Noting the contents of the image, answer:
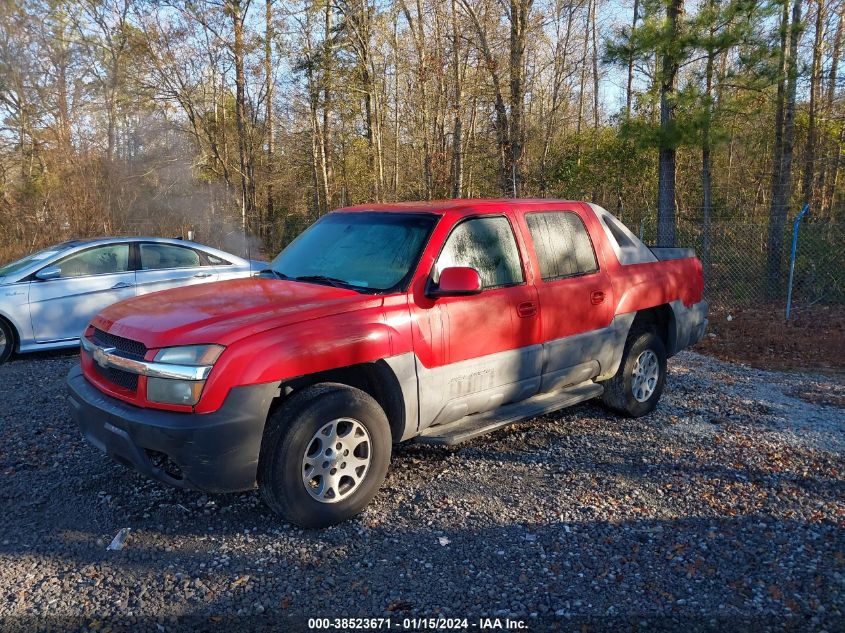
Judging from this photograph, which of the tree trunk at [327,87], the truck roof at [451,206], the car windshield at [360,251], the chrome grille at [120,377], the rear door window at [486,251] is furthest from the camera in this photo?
the tree trunk at [327,87]

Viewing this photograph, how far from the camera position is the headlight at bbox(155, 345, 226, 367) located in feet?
10.9

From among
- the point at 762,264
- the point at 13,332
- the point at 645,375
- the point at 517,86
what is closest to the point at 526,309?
the point at 645,375

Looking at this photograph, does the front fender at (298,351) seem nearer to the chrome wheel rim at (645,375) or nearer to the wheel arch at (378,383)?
the wheel arch at (378,383)

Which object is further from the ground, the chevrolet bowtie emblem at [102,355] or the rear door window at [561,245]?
the rear door window at [561,245]

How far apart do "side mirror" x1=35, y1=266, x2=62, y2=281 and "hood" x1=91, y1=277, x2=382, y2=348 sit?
4347 millimetres

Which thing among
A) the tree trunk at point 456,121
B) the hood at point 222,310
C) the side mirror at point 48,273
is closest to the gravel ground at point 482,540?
the hood at point 222,310

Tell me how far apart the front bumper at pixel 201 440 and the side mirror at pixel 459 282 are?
1.18 metres

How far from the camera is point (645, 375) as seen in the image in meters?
5.75

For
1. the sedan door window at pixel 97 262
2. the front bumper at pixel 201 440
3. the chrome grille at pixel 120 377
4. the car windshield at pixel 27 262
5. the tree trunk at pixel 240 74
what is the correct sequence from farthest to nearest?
1. the tree trunk at pixel 240 74
2. the sedan door window at pixel 97 262
3. the car windshield at pixel 27 262
4. the chrome grille at pixel 120 377
5. the front bumper at pixel 201 440

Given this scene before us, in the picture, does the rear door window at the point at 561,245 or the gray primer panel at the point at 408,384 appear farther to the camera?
the rear door window at the point at 561,245

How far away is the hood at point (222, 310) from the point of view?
3.45 metres

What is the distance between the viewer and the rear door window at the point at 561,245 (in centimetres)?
489

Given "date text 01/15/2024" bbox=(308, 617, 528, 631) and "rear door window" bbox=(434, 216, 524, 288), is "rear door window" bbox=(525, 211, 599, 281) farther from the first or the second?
"date text 01/15/2024" bbox=(308, 617, 528, 631)

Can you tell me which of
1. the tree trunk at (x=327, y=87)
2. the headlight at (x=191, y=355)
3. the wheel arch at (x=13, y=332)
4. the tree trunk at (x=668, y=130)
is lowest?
the wheel arch at (x=13, y=332)
